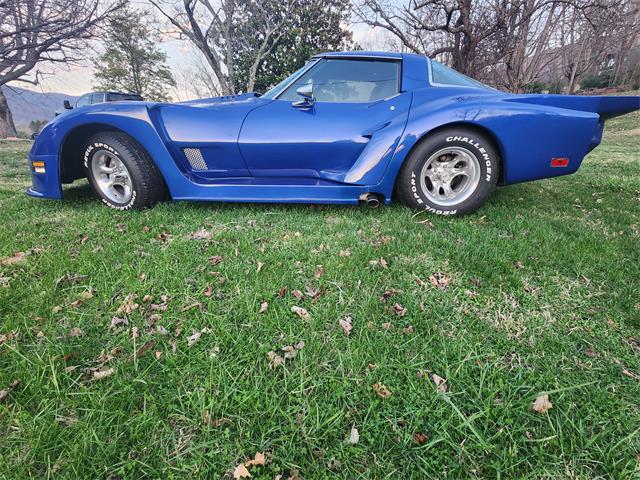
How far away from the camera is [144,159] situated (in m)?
2.92

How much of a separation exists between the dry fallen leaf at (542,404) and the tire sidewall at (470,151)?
1.83 m

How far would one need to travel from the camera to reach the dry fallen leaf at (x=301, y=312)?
65.1 inches

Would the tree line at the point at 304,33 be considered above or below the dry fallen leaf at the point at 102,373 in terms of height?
above

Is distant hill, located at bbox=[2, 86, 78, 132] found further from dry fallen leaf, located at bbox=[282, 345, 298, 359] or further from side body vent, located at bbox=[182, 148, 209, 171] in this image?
dry fallen leaf, located at bbox=[282, 345, 298, 359]

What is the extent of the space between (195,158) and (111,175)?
87 cm


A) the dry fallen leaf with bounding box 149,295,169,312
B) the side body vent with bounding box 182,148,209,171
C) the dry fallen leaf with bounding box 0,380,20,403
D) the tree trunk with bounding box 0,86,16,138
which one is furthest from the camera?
the tree trunk with bounding box 0,86,16,138

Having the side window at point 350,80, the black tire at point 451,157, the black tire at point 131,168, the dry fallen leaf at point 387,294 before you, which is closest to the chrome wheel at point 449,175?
the black tire at point 451,157

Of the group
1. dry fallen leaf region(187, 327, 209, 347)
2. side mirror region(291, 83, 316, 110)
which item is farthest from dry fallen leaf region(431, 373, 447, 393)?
side mirror region(291, 83, 316, 110)

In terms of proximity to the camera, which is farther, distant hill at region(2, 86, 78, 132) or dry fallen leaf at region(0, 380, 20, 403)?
distant hill at region(2, 86, 78, 132)

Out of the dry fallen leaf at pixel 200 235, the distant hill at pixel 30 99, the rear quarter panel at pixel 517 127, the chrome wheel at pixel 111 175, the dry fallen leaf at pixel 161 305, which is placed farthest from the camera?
the distant hill at pixel 30 99

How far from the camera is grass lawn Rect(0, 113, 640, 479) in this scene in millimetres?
1086

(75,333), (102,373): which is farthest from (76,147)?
(102,373)

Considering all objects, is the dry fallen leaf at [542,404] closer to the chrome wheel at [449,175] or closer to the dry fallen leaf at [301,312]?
the dry fallen leaf at [301,312]

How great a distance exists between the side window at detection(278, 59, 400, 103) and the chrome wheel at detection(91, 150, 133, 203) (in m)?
1.60
